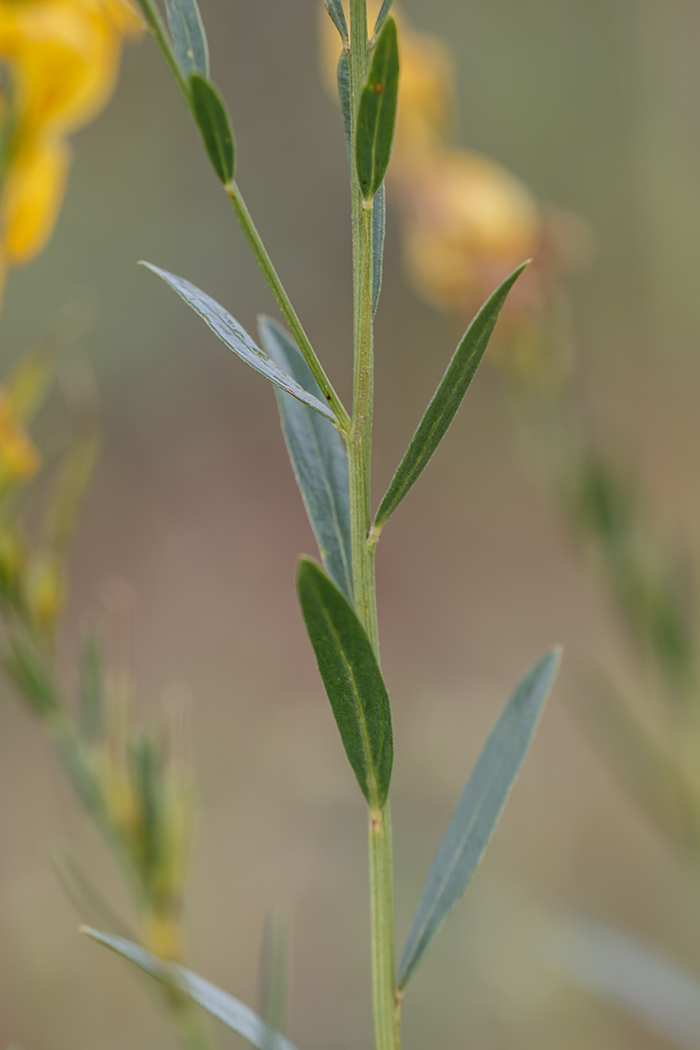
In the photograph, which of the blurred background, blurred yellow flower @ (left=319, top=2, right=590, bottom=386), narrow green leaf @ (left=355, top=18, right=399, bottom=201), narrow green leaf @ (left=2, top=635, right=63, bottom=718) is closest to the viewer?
narrow green leaf @ (left=355, top=18, right=399, bottom=201)

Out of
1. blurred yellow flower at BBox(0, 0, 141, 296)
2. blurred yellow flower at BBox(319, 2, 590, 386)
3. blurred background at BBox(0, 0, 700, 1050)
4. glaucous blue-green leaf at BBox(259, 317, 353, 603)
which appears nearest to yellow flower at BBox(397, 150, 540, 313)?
blurred yellow flower at BBox(319, 2, 590, 386)

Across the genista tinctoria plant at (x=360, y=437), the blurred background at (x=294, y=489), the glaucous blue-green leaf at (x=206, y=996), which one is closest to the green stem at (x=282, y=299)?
the genista tinctoria plant at (x=360, y=437)

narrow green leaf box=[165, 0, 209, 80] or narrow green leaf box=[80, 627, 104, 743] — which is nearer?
narrow green leaf box=[165, 0, 209, 80]

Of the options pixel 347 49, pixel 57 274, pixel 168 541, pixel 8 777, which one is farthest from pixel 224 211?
pixel 347 49

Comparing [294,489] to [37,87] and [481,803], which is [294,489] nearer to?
[37,87]

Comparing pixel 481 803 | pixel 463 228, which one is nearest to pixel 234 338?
pixel 481 803

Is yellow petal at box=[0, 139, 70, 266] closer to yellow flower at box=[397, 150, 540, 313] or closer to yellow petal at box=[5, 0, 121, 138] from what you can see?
yellow petal at box=[5, 0, 121, 138]

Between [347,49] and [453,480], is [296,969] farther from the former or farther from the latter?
[347,49]

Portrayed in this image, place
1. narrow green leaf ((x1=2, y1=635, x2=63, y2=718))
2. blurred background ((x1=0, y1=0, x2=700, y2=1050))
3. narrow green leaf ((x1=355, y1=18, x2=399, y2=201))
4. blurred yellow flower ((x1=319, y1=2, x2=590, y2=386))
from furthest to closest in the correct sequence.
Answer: blurred background ((x1=0, y1=0, x2=700, y2=1050)) → blurred yellow flower ((x1=319, y1=2, x2=590, y2=386)) → narrow green leaf ((x1=2, y1=635, x2=63, y2=718)) → narrow green leaf ((x1=355, y1=18, x2=399, y2=201))
